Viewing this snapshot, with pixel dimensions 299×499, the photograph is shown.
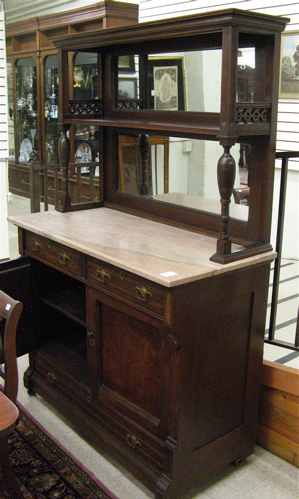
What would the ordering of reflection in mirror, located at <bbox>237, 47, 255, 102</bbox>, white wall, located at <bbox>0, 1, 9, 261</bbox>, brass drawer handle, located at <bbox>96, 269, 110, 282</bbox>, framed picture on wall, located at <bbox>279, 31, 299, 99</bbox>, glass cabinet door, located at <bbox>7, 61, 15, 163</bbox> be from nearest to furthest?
reflection in mirror, located at <bbox>237, 47, 255, 102</bbox> < brass drawer handle, located at <bbox>96, 269, 110, 282</bbox> < framed picture on wall, located at <bbox>279, 31, 299, 99</bbox> < white wall, located at <bbox>0, 1, 9, 261</bbox> < glass cabinet door, located at <bbox>7, 61, 15, 163</bbox>

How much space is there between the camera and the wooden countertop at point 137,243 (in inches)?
79.3

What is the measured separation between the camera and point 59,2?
6820mm

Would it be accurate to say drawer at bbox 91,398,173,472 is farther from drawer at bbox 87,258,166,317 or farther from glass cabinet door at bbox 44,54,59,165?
glass cabinet door at bbox 44,54,59,165

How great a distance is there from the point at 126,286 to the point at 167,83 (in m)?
1.10

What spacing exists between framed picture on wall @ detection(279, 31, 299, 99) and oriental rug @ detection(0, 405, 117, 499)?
3.06 meters

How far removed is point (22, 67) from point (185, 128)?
6.37 m

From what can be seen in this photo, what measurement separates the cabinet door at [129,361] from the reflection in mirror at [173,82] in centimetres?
99

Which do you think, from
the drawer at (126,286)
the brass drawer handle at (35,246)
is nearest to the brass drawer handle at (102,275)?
the drawer at (126,286)

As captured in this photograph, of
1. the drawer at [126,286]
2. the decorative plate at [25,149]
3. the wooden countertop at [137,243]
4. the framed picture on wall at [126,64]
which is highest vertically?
the framed picture on wall at [126,64]

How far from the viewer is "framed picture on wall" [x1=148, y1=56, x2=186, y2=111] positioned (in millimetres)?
2527

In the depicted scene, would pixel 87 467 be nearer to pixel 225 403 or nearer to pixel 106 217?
pixel 225 403

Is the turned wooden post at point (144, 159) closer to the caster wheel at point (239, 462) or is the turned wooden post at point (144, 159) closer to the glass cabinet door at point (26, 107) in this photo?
the caster wheel at point (239, 462)

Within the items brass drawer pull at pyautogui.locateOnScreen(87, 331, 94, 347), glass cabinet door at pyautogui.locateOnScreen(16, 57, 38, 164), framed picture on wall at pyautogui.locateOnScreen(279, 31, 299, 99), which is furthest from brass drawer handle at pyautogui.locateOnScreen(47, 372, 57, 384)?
glass cabinet door at pyautogui.locateOnScreen(16, 57, 38, 164)

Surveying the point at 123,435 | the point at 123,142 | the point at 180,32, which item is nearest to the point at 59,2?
the point at 123,142
